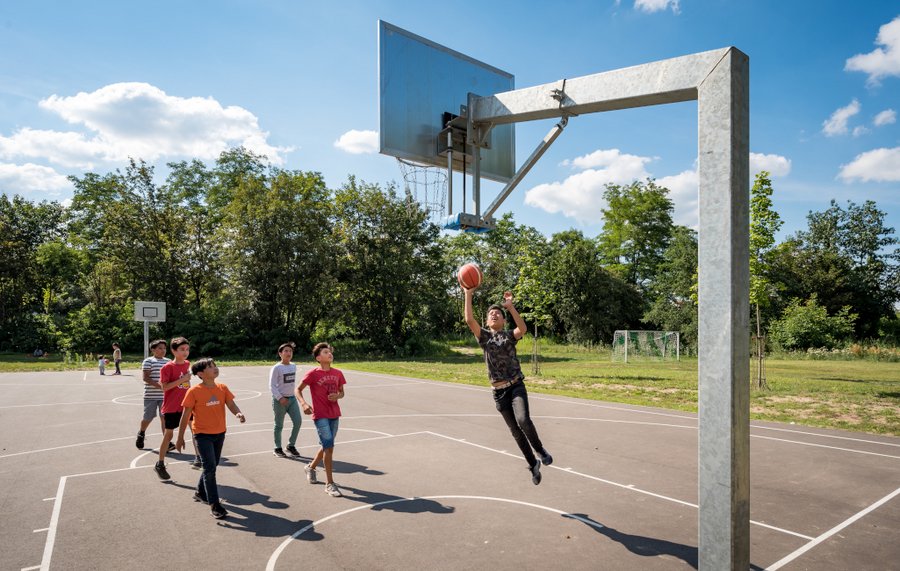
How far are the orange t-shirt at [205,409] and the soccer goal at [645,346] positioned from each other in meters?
29.1

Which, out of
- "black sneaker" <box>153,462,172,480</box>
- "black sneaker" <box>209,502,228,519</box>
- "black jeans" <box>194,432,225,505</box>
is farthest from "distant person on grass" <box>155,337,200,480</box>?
"black sneaker" <box>209,502,228,519</box>

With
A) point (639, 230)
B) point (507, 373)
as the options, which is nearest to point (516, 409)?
point (507, 373)

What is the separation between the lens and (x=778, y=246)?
63.6ft

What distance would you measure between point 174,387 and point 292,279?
31.6 metres

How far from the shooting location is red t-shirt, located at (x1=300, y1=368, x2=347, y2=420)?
7.40 meters

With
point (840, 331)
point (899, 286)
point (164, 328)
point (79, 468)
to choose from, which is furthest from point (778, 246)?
point (899, 286)

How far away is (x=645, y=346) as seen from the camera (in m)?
33.4

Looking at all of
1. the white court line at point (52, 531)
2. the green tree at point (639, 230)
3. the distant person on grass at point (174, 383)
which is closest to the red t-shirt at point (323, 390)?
the distant person on grass at point (174, 383)

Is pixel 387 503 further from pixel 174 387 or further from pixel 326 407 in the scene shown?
pixel 174 387

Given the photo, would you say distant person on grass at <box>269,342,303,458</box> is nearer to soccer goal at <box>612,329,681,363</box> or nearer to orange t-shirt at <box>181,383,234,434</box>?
orange t-shirt at <box>181,383,234,434</box>

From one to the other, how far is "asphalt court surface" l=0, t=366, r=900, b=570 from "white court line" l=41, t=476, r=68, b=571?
0.09 feet

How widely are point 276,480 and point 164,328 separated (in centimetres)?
3595

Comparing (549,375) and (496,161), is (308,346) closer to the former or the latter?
(549,375)

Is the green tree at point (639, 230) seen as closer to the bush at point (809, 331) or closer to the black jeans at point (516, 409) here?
the bush at point (809, 331)
